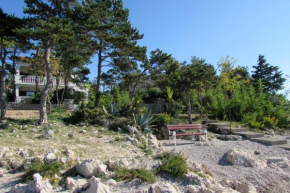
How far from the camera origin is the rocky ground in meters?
3.57

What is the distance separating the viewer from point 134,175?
381 centimetres

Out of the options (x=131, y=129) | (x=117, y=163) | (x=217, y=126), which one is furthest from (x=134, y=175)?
(x=217, y=126)

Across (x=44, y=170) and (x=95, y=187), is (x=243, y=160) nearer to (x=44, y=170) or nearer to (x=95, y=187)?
(x=95, y=187)

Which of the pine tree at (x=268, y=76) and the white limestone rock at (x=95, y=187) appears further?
the pine tree at (x=268, y=76)

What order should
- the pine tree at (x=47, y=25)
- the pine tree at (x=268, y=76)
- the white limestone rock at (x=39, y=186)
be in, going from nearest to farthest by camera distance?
the white limestone rock at (x=39, y=186) → the pine tree at (x=47, y=25) → the pine tree at (x=268, y=76)

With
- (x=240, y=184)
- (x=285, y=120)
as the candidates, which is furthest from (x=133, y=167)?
(x=285, y=120)

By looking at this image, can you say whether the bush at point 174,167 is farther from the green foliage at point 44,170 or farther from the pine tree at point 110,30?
the pine tree at point 110,30

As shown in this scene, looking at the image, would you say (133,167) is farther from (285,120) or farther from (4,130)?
(285,120)

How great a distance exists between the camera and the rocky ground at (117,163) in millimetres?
3574

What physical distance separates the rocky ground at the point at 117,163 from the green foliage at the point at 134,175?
10 cm

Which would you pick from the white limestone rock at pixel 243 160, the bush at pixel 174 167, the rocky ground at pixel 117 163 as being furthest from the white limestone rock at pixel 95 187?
the white limestone rock at pixel 243 160

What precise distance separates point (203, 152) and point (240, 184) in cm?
249

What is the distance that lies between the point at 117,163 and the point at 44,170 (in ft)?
4.36

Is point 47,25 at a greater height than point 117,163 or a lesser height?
greater
